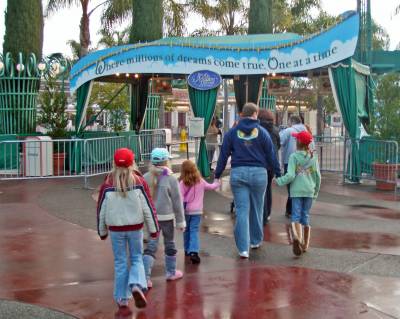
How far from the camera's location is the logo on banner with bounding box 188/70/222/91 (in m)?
14.8

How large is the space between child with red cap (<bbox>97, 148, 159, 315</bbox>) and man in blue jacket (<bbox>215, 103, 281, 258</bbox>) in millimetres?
1922

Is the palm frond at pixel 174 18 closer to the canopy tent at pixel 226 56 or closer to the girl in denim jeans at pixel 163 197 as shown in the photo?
the canopy tent at pixel 226 56

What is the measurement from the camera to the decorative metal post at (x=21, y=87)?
17.7 metres

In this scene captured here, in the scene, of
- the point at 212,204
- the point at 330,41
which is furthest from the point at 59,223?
Answer: the point at 330,41

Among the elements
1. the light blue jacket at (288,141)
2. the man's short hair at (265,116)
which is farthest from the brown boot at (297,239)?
the light blue jacket at (288,141)

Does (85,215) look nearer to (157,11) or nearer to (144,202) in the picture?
(144,202)

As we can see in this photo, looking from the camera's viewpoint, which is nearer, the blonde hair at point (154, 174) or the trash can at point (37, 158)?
the blonde hair at point (154, 174)

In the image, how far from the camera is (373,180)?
14.4 m

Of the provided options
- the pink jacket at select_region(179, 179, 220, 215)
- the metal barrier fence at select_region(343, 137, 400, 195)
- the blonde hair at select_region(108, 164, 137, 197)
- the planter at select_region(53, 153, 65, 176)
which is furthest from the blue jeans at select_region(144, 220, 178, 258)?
the planter at select_region(53, 153, 65, 176)

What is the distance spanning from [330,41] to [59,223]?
292 inches

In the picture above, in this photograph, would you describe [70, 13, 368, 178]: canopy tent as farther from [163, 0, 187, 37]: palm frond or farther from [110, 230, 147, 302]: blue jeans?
[163, 0, 187, 37]: palm frond

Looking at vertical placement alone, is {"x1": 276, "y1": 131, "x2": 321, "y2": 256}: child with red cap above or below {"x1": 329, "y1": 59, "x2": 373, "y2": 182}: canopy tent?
below

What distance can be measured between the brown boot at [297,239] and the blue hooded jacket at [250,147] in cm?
76

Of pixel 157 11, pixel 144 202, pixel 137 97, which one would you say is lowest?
pixel 144 202
